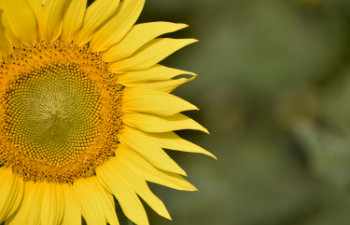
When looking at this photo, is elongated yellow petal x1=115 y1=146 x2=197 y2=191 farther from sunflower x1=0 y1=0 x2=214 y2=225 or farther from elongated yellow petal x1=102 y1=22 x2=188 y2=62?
elongated yellow petal x1=102 y1=22 x2=188 y2=62

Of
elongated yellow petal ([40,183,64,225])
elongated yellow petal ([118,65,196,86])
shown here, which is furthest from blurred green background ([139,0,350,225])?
elongated yellow petal ([118,65,196,86])

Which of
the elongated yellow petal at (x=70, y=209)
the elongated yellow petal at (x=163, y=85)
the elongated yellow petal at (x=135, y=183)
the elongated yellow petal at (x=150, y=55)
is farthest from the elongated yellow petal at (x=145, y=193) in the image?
the elongated yellow petal at (x=150, y=55)

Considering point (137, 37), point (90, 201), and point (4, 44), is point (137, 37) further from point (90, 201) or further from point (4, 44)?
point (90, 201)

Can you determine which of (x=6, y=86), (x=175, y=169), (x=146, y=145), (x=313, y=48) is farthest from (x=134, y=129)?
(x=313, y=48)

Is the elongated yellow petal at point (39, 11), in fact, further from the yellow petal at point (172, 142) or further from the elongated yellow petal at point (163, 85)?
the yellow petal at point (172, 142)

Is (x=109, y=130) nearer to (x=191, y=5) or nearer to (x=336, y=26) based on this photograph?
(x=191, y=5)
